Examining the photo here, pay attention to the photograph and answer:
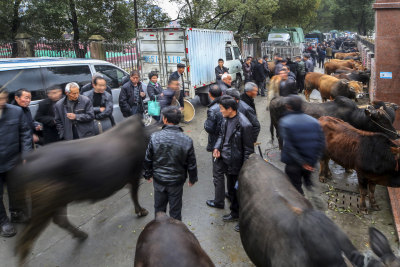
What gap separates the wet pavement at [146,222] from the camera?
4395 mm

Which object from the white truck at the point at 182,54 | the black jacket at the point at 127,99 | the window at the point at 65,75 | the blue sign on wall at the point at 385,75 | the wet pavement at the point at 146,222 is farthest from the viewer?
the white truck at the point at 182,54

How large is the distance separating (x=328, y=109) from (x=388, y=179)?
117 inches

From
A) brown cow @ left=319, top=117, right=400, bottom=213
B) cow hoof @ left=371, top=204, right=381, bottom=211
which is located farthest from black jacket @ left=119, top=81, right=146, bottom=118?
cow hoof @ left=371, top=204, right=381, bottom=211

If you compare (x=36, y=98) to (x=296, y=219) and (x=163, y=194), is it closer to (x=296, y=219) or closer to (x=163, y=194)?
(x=163, y=194)

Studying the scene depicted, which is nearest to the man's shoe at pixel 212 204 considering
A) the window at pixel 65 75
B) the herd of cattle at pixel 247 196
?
the herd of cattle at pixel 247 196

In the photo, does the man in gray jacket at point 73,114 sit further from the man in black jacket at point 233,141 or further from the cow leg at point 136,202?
the man in black jacket at point 233,141

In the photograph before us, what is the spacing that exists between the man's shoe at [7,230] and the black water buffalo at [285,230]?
11.0 ft

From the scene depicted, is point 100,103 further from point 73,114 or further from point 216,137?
point 216,137

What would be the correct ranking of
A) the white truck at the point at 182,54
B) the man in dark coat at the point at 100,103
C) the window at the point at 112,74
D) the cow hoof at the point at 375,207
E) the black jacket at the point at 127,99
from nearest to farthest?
1. the cow hoof at the point at 375,207
2. the man in dark coat at the point at 100,103
3. the black jacket at the point at 127,99
4. the window at the point at 112,74
5. the white truck at the point at 182,54

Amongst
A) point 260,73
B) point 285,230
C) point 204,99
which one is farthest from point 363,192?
point 260,73

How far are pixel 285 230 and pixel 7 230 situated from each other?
400 centimetres

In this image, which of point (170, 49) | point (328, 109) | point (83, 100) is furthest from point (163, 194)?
point (170, 49)

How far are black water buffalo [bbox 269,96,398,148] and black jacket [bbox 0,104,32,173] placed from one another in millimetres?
4681

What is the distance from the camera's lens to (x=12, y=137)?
4.66m
